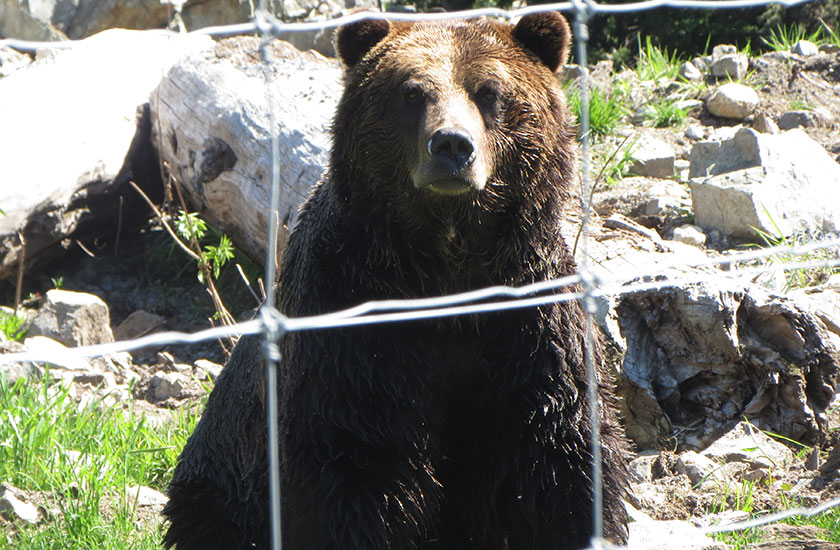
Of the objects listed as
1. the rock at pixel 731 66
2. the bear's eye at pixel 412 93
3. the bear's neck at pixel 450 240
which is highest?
the bear's eye at pixel 412 93

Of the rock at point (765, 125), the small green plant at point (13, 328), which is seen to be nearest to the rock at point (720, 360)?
the rock at point (765, 125)

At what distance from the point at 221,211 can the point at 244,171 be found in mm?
339

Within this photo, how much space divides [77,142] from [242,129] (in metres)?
1.04

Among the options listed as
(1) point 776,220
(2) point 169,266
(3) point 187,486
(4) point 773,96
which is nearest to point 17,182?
(2) point 169,266

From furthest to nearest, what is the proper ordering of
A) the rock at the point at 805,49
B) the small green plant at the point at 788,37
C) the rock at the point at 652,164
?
the small green plant at the point at 788,37, the rock at the point at 805,49, the rock at the point at 652,164

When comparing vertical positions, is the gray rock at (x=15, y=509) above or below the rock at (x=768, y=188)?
below

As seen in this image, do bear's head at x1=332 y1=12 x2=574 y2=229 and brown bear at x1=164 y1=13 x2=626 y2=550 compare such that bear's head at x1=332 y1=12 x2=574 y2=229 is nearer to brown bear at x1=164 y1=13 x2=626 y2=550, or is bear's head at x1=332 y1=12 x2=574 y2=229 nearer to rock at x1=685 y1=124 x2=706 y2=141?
brown bear at x1=164 y1=13 x2=626 y2=550

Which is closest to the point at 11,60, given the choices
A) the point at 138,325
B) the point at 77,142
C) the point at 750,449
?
the point at 77,142

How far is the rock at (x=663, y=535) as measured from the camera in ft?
10.4

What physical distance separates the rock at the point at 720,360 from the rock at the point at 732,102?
273 centimetres

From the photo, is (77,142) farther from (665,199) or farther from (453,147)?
(453,147)

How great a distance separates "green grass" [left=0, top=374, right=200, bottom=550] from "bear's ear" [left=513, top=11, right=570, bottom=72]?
2.18 meters

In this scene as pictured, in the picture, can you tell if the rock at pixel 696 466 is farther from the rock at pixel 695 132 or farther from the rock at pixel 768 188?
the rock at pixel 695 132

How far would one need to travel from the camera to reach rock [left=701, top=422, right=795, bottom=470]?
4004 mm
